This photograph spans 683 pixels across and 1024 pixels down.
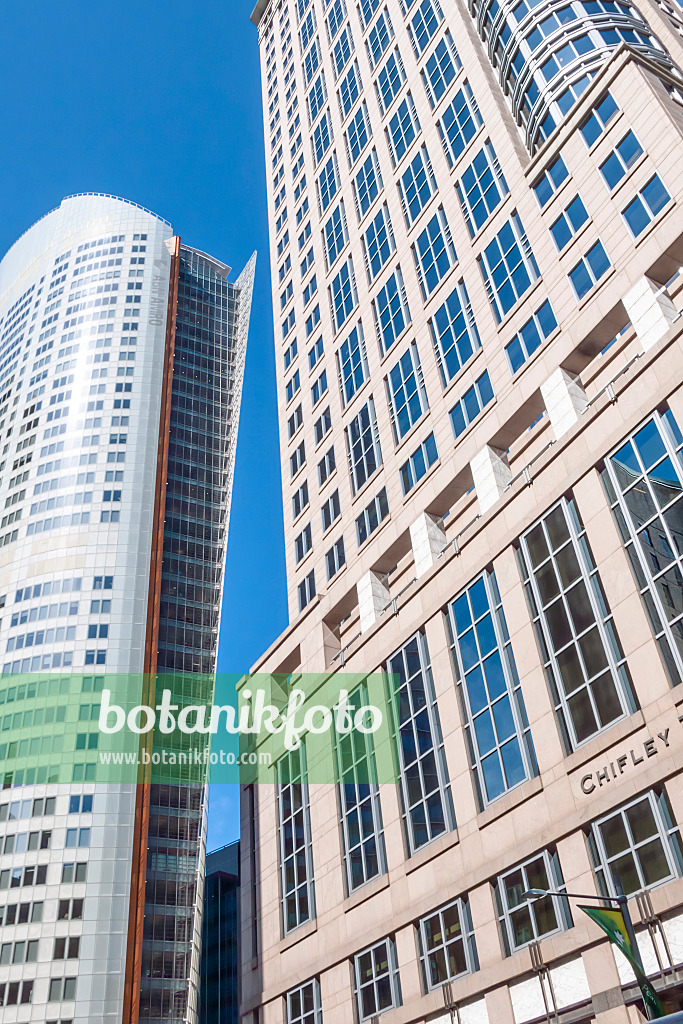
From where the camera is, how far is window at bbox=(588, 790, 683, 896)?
21.9 meters

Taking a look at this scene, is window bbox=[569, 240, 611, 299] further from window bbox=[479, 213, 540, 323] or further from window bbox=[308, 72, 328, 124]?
window bbox=[308, 72, 328, 124]

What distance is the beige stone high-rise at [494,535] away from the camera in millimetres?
24609

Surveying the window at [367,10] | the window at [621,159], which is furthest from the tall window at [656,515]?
the window at [367,10]

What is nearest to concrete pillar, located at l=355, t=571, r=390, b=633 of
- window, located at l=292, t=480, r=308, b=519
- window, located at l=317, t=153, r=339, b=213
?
window, located at l=292, t=480, r=308, b=519

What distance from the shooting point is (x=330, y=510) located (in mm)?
46594

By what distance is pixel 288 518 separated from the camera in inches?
2034

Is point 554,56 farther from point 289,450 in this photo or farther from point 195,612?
point 195,612

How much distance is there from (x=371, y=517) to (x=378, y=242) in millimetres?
16654

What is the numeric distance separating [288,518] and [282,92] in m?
40.2

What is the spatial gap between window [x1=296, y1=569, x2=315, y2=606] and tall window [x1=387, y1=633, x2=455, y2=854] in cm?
1093

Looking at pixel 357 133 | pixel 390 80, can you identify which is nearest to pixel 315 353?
pixel 357 133

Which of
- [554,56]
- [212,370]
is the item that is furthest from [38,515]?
[554,56]

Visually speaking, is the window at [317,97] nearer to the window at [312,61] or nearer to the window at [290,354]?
the window at [312,61]

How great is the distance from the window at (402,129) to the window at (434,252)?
762 centimetres
